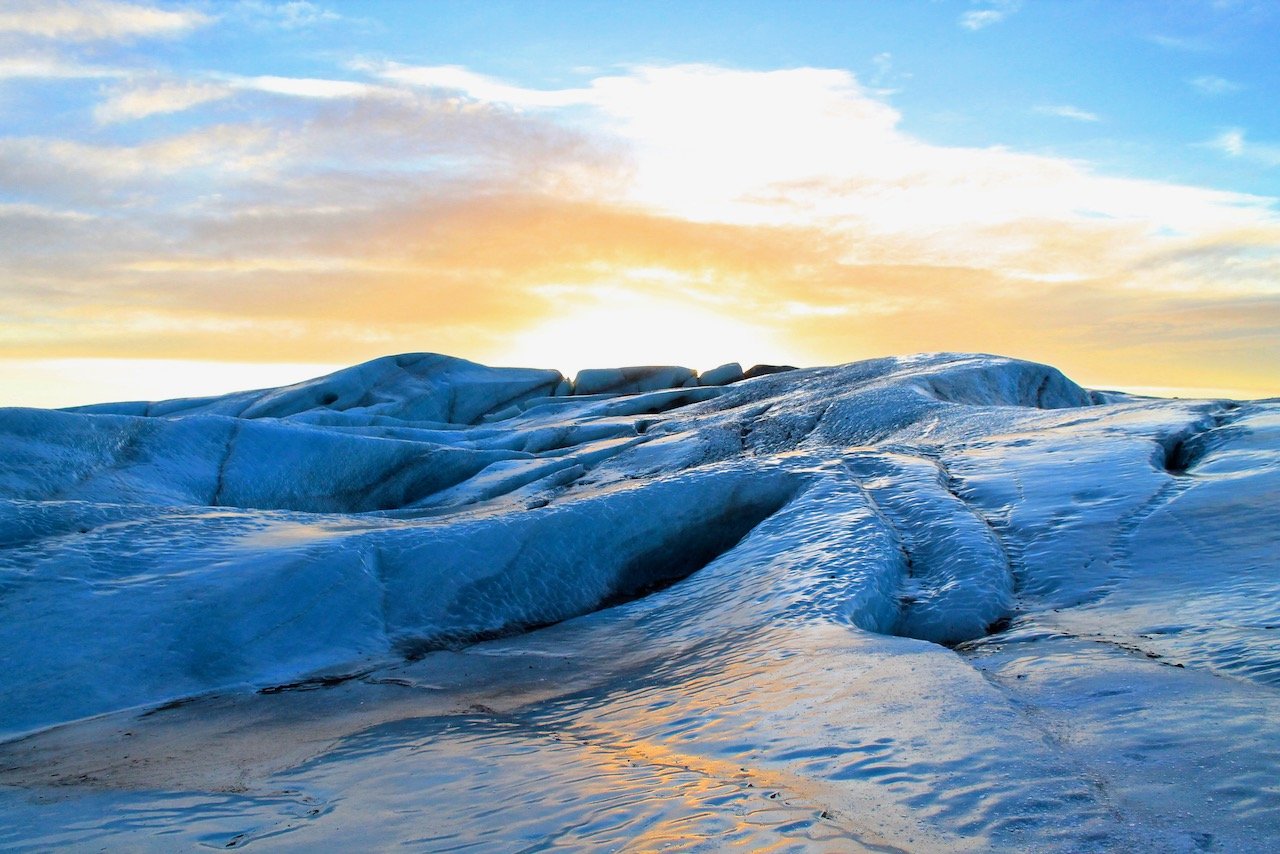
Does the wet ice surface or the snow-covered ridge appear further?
the snow-covered ridge

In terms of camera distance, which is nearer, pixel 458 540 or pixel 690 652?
pixel 690 652

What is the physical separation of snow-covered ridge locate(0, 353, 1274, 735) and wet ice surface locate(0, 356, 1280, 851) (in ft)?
0.09

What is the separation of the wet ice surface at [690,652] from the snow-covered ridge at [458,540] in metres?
0.03

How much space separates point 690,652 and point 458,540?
231cm

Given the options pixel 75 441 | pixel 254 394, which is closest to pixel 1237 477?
pixel 75 441

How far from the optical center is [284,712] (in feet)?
15.4

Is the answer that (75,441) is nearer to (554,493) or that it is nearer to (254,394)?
(554,493)

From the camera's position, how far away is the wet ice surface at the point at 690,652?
2.90 meters

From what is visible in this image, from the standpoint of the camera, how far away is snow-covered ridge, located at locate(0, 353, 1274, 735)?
5230mm

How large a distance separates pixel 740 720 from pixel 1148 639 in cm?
198

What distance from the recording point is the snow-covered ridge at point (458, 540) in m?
5.23

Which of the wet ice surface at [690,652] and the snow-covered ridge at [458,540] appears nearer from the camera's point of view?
the wet ice surface at [690,652]

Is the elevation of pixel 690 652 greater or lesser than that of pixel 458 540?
lesser

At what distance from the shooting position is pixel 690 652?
506 centimetres
